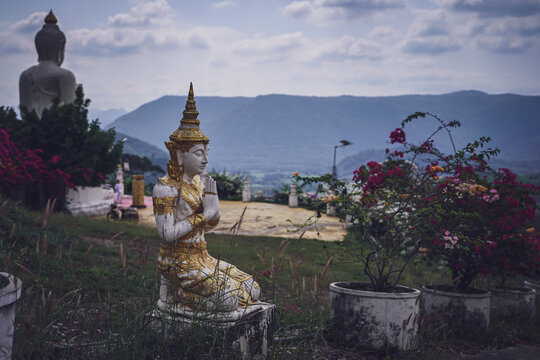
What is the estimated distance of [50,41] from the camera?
Answer: 52.5ft

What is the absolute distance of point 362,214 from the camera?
5473 millimetres

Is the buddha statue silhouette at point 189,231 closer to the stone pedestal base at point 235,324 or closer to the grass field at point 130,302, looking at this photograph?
the stone pedestal base at point 235,324

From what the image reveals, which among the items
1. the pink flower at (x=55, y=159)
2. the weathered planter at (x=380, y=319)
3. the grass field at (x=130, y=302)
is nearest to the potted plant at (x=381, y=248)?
the weathered planter at (x=380, y=319)

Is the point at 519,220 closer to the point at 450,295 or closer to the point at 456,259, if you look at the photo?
the point at 456,259

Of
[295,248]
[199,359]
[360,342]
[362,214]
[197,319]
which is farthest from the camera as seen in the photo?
[295,248]

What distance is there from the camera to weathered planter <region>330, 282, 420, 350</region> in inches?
194

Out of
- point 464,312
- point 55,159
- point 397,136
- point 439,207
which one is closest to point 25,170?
point 55,159

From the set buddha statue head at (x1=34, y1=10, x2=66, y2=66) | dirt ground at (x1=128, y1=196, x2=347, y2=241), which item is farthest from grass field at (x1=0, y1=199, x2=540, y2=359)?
buddha statue head at (x1=34, y1=10, x2=66, y2=66)

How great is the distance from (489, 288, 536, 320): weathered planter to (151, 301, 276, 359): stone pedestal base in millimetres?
4101

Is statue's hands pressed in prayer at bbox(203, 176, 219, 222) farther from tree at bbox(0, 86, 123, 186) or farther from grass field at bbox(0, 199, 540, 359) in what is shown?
tree at bbox(0, 86, 123, 186)

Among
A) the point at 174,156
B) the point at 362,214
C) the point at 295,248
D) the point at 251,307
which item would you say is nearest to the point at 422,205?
the point at 362,214

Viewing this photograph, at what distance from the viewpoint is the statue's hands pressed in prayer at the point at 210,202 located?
421 centimetres

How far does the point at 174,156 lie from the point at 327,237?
9944mm

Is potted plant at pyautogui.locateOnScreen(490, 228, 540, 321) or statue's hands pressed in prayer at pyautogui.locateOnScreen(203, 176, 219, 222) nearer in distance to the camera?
statue's hands pressed in prayer at pyautogui.locateOnScreen(203, 176, 219, 222)
